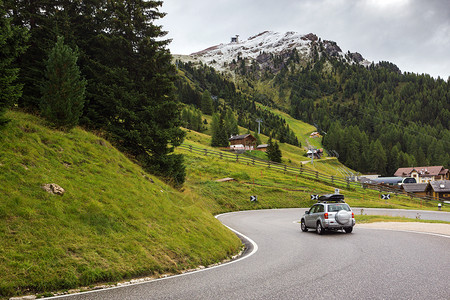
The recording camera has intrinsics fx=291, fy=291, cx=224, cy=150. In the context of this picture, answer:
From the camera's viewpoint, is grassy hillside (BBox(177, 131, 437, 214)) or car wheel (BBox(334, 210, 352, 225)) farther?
grassy hillside (BBox(177, 131, 437, 214))

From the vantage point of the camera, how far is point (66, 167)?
10461 mm

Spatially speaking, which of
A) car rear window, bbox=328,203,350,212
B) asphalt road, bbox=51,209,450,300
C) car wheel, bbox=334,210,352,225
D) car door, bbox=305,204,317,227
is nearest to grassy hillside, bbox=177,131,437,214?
car door, bbox=305,204,317,227

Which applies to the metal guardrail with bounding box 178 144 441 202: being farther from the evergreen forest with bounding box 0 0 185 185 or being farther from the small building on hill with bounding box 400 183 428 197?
the evergreen forest with bounding box 0 0 185 185

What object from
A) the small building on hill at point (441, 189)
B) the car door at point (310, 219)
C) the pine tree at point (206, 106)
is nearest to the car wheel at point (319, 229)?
the car door at point (310, 219)

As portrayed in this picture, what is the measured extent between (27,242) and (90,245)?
1318 millimetres

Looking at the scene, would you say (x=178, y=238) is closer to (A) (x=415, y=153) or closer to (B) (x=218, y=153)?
(B) (x=218, y=153)

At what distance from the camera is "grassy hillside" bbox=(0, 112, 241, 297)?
238 inches

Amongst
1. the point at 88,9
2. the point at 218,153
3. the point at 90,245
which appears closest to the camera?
the point at 90,245

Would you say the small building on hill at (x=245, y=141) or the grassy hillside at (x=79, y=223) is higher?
the small building on hill at (x=245, y=141)

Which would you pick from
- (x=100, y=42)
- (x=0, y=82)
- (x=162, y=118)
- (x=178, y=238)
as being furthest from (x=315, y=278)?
(x=100, y=42)

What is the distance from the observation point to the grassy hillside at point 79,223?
19.9 feet

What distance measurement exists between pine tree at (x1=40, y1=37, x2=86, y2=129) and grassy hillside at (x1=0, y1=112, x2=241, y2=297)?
2.60 feet

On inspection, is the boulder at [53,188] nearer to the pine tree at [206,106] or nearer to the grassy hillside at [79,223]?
the grassy hillside at [79,223]

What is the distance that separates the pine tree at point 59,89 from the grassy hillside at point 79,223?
794 millimetres
